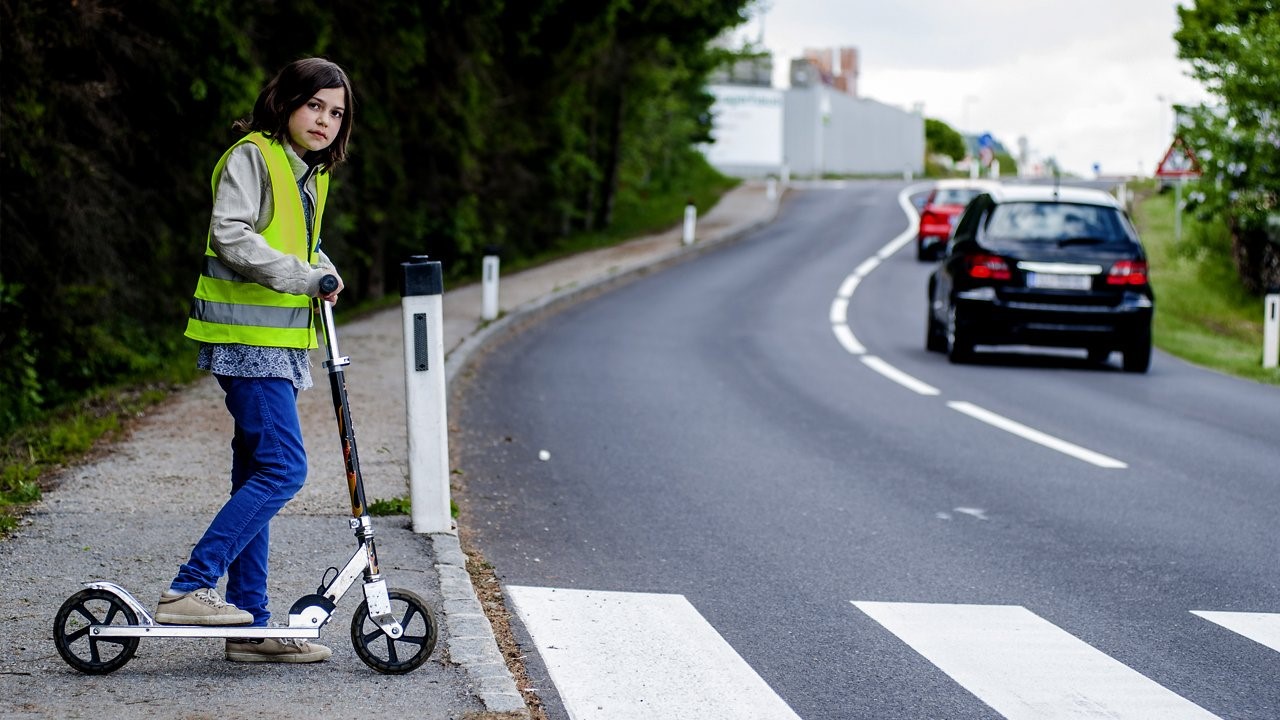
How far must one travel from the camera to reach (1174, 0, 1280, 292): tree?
23.5m

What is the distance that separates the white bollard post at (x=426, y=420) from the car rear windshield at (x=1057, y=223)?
1001 centimetres

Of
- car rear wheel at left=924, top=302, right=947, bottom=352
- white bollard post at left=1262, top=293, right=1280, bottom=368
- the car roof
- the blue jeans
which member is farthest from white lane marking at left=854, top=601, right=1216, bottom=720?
→ white bollard post at left=1262, top=293, right=1280, bottom=368

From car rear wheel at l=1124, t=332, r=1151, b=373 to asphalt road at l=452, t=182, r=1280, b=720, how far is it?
16 cm

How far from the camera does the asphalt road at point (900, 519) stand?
5270 millimetres

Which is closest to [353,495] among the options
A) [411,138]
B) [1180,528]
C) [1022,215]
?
[1180,528]

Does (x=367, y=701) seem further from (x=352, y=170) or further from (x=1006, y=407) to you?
(x=352, y=170)

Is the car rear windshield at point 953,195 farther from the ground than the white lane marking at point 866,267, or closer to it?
farther from the ground

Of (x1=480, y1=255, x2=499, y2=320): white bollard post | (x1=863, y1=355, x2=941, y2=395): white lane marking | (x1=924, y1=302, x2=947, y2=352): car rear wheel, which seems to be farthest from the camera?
(x1=480, y1=255, x2=499, y2=320): white bollard post

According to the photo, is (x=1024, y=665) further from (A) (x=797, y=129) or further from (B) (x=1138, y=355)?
(A) (x=797, y=129)

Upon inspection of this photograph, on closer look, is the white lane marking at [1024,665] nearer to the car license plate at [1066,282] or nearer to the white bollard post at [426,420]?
the white bollard post at [426,420]

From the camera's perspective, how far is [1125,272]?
15625 mm

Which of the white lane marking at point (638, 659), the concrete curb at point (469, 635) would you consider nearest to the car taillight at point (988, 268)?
the concrete curb at point (469, 635)

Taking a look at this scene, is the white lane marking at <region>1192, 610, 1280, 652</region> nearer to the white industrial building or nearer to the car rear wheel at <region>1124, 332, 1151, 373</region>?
the car rear wheel at <region>1124, 332, 1151, 373</region>

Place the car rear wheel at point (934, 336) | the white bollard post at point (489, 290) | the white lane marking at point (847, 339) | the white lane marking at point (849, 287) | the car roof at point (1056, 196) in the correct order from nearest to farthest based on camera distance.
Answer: the car roof at point (1056, 196)
the car rear wheel at point (934, 336)
the white lane marking at point (847, 339)
the white bollard post at point (489, 290)
the white lane marking at point (849, 287)
